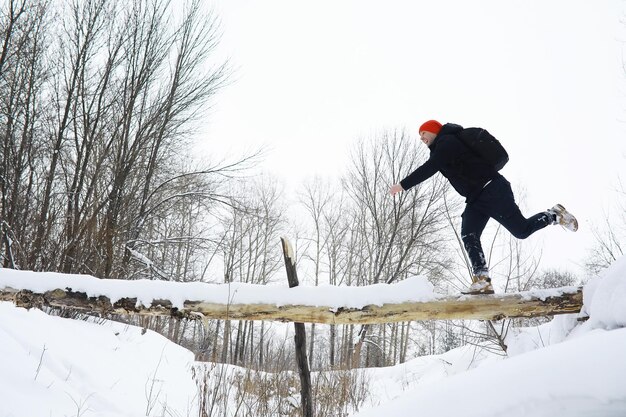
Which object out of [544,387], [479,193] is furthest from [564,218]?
[544,387]

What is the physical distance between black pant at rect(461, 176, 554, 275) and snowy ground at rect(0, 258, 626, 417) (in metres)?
0.61

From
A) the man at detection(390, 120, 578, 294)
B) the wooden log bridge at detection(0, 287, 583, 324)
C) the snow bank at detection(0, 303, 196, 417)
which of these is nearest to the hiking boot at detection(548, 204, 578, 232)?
the man at detection(390, 120, 578, 294)

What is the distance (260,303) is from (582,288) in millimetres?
2660

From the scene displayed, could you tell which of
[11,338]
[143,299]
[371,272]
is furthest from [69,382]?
[371,272]

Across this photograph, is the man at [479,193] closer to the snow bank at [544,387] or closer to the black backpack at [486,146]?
the black backpack at [486,146]

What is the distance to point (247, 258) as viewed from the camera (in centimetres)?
2181

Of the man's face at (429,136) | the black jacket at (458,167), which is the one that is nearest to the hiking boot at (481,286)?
the black jacket at (458,167)

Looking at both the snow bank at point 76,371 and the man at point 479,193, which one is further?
the man at point 479,193

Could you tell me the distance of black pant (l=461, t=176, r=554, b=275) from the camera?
3141 mm

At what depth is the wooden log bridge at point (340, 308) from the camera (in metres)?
2.93

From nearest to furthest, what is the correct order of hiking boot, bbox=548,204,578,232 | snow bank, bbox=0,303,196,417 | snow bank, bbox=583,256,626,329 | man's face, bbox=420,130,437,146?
snow bank, bbox=583,256,626,329, snow bank, bbox=0,303,196,417, hiking boot, bbox=548,204,578,232, man's face, bbox=420,130,437,146

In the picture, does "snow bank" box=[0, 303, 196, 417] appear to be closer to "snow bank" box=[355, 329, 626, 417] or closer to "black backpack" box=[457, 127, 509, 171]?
"snow bank" box=[355, 329, 626, 417]

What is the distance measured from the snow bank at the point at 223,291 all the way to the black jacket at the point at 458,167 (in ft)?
3.00

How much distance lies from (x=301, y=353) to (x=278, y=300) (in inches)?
24.3
